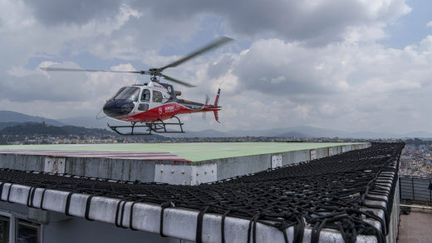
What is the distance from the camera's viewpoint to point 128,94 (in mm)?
18391

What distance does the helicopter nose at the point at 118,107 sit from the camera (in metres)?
18.0

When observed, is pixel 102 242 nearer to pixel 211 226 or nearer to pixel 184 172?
pixel 184 172

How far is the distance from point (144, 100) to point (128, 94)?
910 mm

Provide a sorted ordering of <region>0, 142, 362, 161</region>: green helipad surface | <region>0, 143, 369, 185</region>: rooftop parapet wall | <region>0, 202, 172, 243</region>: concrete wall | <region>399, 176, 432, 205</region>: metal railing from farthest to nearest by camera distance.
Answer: <region>399, 176, 432, 205</region>: metal railing → <region>0, 142, 362, 161</region>: green helipad surface → <region>0, 143, 369, 185</region>: rooftop parapet wall → <region>0, 202, 172, 243</region>: concrete wall

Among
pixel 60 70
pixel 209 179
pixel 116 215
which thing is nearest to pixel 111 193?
pixel 116 215

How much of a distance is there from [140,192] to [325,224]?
8.90 feet

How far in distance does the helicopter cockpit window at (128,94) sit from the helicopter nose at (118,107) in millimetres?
248

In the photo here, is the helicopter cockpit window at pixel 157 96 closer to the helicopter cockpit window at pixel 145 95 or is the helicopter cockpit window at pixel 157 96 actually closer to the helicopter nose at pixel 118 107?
the helicopter cockpit window at pixel 145 95

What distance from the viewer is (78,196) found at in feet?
14.8

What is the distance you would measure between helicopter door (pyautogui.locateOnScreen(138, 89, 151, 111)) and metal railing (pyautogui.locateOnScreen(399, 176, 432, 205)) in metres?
17.8

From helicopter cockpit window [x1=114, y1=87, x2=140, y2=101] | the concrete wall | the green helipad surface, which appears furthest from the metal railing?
the concrete wall

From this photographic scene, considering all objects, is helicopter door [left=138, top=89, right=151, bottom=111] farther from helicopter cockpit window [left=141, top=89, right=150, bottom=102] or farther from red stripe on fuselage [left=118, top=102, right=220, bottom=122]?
red stripe on fuselage [left=118, top=102, right=220, bottom=122]

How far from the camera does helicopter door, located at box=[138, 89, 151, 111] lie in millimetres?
18672

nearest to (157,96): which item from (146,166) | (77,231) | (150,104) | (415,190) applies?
(150,104)
